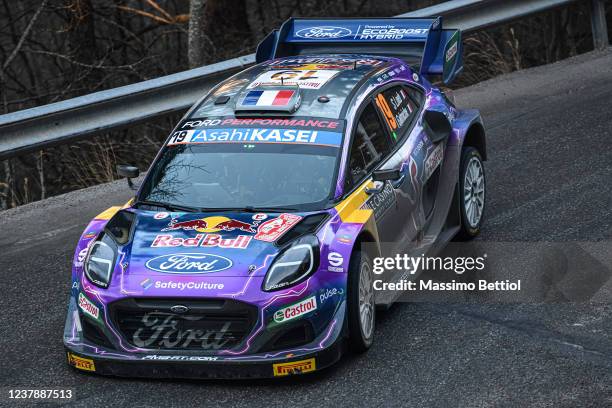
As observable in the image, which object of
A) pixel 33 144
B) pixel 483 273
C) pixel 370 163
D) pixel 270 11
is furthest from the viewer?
pixel 270 11

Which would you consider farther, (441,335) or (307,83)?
(307,83)

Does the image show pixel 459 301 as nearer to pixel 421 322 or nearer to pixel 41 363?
pixel 421 322

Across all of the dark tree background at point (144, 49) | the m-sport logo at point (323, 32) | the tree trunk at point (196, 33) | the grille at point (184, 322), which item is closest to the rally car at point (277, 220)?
the grille at point (184, 322)

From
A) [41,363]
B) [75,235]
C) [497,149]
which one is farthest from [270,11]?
[41,363]

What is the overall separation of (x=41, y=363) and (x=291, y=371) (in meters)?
1.70

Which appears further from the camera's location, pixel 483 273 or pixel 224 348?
pixel 483 273

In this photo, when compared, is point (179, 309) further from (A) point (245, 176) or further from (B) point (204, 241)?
(A) point (245, 176)

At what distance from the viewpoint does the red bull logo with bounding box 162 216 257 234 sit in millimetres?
6855

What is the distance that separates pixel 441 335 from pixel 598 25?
358 inches

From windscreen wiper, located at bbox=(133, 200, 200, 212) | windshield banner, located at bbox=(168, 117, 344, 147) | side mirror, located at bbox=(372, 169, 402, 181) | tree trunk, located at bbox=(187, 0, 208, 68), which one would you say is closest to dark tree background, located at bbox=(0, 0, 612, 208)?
tree trunk, located at bbox=(187, 0, 208, 68)

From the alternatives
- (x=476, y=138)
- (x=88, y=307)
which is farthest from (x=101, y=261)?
(x=476, y=138)

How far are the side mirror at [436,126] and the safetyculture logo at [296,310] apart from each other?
2.56 m

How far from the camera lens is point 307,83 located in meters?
8.12

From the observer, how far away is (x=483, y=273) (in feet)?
27.4
